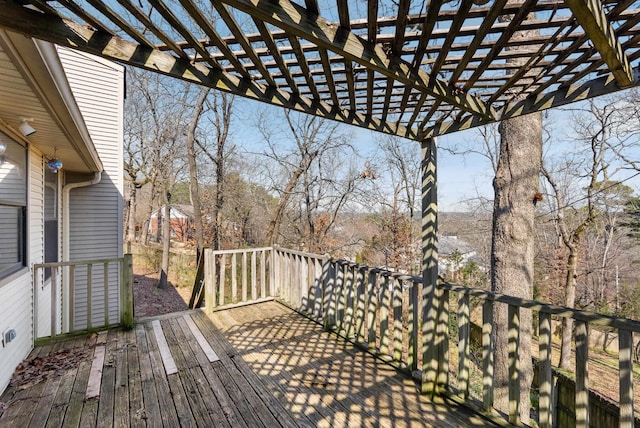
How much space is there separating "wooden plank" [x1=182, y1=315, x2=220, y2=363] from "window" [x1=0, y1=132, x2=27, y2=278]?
1.84 metres

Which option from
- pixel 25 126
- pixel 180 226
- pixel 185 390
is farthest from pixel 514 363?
pixel 180 226

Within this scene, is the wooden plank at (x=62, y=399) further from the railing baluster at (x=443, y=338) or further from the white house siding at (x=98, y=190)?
the white house siding at (x=98, y=190)

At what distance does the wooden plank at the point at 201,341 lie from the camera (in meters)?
3.14

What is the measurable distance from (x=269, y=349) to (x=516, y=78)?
127 inches

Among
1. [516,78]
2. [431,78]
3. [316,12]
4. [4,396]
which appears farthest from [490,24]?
[4,396]

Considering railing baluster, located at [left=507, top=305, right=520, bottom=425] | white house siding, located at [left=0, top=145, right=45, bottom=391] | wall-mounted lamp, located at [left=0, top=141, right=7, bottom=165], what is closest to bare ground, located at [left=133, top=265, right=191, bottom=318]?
white house siding, located at [left=0, top=145, right=45, bottom=391]

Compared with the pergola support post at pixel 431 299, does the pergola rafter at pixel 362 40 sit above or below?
above

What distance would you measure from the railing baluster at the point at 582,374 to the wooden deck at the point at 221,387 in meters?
0.63

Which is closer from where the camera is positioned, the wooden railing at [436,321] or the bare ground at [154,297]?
the wooden railing at [436,321]

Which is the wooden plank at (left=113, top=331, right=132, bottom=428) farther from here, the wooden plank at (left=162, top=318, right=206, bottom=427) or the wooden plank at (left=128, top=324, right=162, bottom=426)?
the wooden plank at (left=162, top=318, right=206, bottom=427)

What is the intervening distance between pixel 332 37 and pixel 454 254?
1267 centimetres

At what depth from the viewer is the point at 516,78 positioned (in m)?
1.73

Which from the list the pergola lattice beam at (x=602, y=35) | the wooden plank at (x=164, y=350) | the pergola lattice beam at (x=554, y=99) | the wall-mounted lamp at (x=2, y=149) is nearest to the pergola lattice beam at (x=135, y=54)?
the pergola lattice beam at (x=554, y=99)

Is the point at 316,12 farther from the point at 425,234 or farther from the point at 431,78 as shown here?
the point at 425,234
